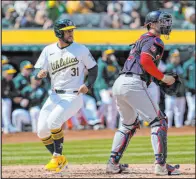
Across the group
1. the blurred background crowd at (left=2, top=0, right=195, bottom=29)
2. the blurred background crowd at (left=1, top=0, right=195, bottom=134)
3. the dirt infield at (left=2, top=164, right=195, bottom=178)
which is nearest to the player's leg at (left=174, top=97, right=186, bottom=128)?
the blurred background crowd at (left=1, top=0, right=195, bottom=134)

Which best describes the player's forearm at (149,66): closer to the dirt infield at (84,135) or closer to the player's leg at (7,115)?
the dirt infield at (84,135)

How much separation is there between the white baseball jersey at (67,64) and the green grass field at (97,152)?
2136 mm

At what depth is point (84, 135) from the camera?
1641 centimetres

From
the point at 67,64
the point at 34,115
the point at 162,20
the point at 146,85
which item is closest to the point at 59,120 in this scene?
the point at 67,64

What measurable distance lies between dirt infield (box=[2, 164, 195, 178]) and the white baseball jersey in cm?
110

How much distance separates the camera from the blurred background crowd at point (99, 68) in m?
17.3

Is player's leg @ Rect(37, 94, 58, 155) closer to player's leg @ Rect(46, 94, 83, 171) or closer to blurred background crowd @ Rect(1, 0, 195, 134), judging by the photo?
player's leg @ Rect(46, 94, 83, 171)

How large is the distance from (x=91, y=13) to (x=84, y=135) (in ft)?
13.6

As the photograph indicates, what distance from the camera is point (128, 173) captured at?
873 centimetres

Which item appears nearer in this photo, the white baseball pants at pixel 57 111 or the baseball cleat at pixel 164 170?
the baseball cleat at pixel 164 170

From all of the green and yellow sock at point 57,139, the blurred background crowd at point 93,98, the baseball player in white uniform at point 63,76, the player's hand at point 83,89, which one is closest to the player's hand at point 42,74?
the baseball player in white uniform at point 63,76

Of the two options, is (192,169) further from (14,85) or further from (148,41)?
(14,85)

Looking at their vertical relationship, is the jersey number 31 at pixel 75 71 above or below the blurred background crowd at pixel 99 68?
above

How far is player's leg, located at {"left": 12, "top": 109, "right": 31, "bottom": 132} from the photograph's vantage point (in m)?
17.3
